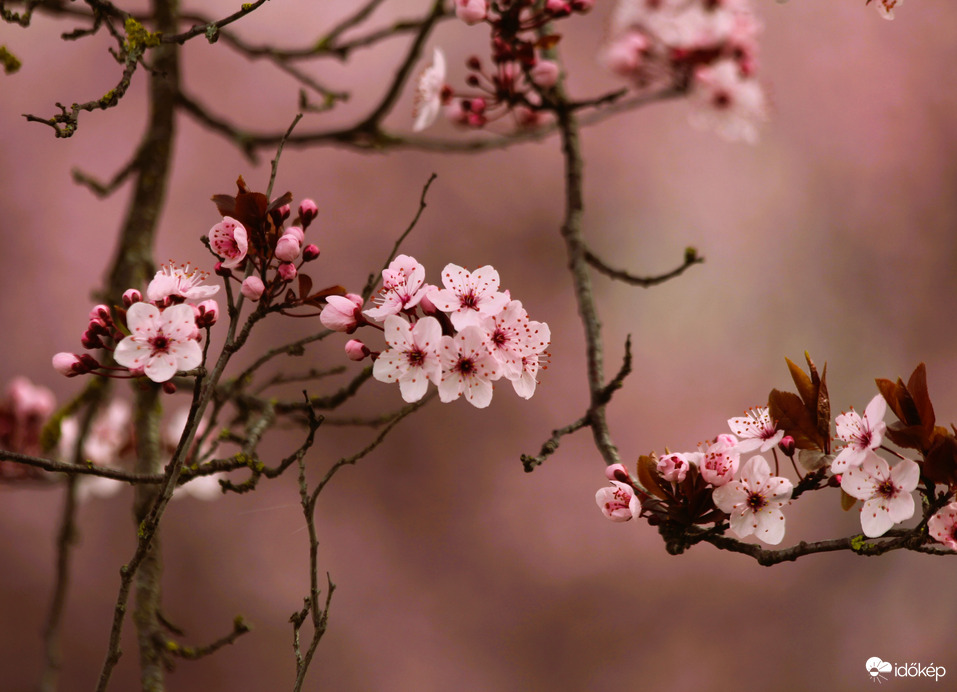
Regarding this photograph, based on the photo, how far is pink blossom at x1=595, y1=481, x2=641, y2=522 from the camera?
77 cm

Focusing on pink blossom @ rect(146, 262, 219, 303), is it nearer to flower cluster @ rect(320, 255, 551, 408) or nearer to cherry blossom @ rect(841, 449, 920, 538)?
flower cluster @ rect(320, 255, 551, 408)

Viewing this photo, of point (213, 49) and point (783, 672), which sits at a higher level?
point (213, 49)

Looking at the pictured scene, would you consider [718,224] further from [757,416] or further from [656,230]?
[757,416]

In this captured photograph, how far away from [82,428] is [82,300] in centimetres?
161

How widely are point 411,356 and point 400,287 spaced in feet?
0.22

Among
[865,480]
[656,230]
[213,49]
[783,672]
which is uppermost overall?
[213,49]

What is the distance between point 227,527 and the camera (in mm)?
2686

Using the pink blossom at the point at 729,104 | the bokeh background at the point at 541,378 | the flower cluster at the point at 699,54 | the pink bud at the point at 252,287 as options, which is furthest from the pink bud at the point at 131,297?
the bokeh background at the point at 541,378

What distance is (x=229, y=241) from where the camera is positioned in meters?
0.76

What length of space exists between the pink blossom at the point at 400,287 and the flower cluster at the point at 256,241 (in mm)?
79

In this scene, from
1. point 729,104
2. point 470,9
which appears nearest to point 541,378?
point 729,104

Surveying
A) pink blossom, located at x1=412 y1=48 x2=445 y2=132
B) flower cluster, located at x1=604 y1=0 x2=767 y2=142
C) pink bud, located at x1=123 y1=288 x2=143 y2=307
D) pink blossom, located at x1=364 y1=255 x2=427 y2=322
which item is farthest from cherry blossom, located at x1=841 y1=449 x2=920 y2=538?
flower cluster, located at x1=604 y1=0 x2=767 y2=142

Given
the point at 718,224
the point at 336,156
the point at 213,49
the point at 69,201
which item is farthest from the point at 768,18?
the point at 69,201

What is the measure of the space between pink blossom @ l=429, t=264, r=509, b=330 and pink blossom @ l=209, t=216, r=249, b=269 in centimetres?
18
